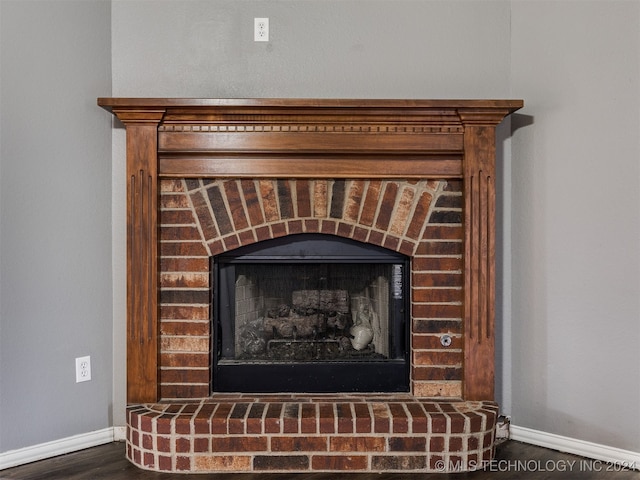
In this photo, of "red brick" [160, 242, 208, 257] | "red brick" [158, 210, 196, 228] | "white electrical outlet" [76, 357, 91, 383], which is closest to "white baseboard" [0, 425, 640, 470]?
"white electrical outlet" [76, 357, 91, 383]

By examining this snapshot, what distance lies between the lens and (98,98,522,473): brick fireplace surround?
1.84 metres

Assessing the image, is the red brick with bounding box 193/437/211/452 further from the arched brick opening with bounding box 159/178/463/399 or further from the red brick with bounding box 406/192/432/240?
the red brick with bounding box 406/192/432/240

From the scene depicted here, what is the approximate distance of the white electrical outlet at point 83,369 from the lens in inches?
80.4

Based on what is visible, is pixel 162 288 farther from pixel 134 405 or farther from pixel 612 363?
pixel 612 363

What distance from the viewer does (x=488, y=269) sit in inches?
78.3

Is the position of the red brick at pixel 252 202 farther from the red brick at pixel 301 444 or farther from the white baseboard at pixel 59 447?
the white baseboard at pixel 59 447

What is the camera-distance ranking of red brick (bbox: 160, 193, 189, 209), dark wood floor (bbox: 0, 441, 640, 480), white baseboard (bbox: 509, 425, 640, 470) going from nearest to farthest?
dark wood floor (bbox: 0, 441, 640, 480)
white baseboard (bbox: 509, 425, 640, 470)
red brick (bbox: 160, 193, 189, 209)

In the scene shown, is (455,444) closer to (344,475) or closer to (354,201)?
(344,475)

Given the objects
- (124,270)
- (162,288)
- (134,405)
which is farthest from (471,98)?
(134,405)

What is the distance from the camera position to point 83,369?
2.05 meters

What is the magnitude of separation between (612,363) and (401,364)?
846mm

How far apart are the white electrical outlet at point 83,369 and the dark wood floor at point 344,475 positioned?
30cm

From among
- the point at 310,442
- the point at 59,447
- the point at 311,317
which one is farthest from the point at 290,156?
the point at 59,447

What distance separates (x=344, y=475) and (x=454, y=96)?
1646mm
